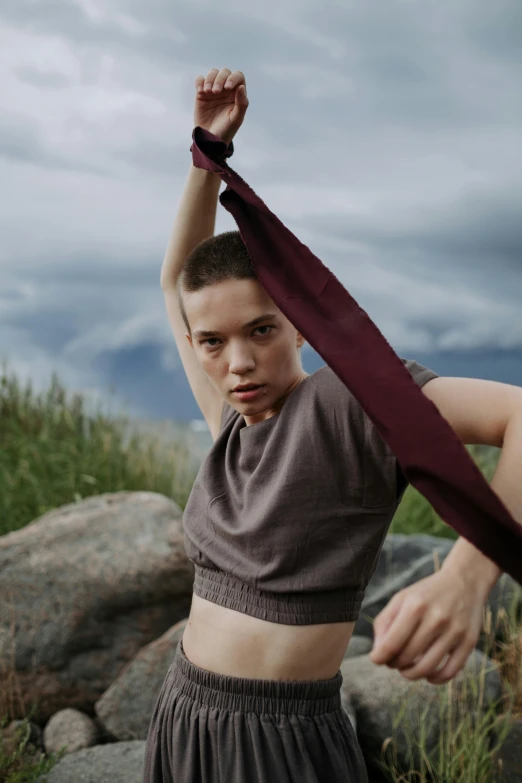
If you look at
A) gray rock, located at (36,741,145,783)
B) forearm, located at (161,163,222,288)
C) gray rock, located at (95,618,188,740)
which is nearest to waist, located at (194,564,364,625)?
forearm, located at (161,163,222,288)

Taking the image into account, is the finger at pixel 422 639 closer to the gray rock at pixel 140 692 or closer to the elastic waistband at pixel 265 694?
the elastic waistband at pixel 265 694

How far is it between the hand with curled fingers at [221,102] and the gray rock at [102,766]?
242cm

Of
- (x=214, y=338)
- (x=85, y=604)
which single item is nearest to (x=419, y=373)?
(x=214, y=338)

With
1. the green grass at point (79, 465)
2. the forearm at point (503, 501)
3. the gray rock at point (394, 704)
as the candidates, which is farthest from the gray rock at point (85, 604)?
the forearm at point (503, 501)

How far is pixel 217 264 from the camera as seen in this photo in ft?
6.15

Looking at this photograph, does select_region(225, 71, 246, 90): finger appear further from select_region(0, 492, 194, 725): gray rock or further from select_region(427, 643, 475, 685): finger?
select_region(0, 492, 194, 725): gray rock

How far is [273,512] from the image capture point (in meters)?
1.79

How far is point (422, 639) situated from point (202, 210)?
4.66 feet

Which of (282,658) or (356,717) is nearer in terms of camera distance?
(282,658)

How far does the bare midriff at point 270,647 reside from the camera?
1841 millimetres

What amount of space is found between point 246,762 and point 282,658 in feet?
0.82

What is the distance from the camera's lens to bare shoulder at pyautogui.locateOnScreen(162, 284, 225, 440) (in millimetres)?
2334

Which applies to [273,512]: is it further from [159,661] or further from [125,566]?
[125,566]

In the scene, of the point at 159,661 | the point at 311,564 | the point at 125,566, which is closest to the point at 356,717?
the point at 159,661
